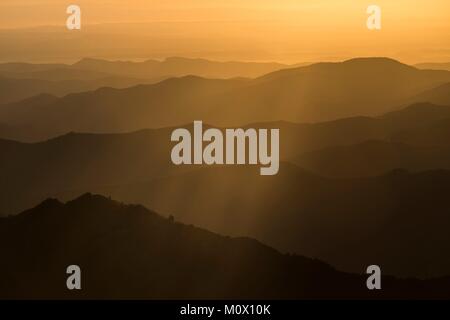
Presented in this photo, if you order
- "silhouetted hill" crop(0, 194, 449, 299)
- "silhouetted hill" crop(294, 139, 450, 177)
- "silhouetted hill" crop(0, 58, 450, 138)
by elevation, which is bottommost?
"silhouetted hill" crop(0, 194, 449, 299)

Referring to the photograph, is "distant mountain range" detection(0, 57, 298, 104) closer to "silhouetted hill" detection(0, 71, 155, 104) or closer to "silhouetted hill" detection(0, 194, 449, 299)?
"silhouetted hill" detection(0, 71, 155, 104)

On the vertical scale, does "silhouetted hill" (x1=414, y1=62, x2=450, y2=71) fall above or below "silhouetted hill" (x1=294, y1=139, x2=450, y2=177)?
above

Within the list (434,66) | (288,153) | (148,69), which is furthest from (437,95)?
(148,69)

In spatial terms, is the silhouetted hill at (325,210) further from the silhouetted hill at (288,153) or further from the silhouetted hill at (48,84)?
the silhouetted hill at (48,84)

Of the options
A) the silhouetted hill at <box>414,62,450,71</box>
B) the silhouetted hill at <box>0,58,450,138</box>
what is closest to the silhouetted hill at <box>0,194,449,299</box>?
the silhouetted hill at <box>0,58,450,138</box>
